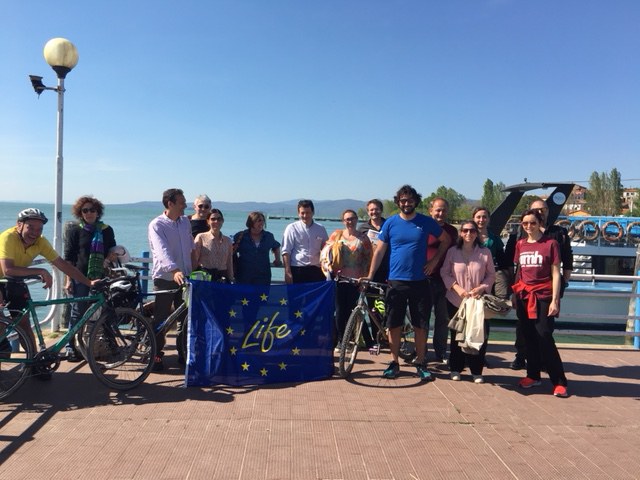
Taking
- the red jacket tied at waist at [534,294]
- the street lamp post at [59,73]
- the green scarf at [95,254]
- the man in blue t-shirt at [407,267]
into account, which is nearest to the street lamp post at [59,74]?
the street lamp post at [59,73]

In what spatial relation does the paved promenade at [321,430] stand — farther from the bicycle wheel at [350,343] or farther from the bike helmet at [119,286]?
the bike helmet at [119,286]

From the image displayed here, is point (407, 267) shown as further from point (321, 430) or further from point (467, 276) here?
point (321, 430)

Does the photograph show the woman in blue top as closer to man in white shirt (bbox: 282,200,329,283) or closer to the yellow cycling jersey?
man in white shirt (bbox: 282,200,329,283)

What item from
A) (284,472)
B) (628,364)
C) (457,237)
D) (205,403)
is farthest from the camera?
(628,364)

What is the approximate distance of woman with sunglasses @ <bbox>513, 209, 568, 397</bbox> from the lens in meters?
5.15

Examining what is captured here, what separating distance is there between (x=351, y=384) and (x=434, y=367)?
1.22 meters

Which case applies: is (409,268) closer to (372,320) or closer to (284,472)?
(372,320)

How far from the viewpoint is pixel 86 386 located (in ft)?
16.3

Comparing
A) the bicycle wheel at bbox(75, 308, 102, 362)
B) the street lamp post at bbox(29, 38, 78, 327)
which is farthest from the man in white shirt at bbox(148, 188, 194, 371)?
the street lamp post at bbox(29, 38, 78, 327)

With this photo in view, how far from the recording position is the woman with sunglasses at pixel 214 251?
5781mm

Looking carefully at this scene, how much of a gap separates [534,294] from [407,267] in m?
1.29

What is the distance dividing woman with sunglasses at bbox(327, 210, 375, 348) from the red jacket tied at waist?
5.80ft

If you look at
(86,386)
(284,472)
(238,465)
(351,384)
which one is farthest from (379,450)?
(86,386)

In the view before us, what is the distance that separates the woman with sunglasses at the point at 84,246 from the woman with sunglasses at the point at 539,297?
4.47 meters
